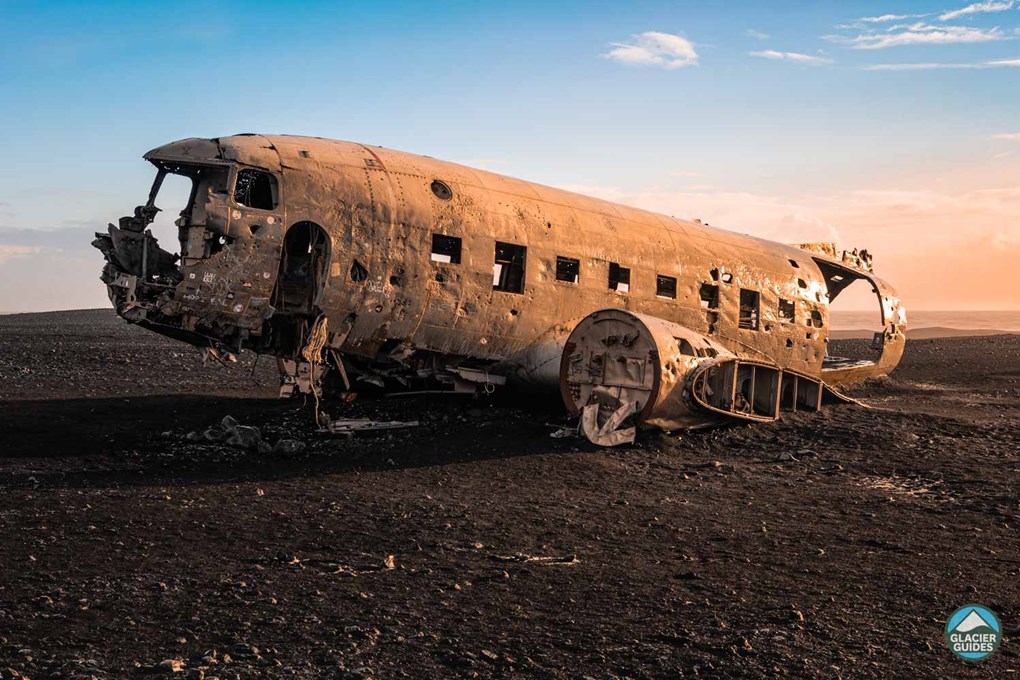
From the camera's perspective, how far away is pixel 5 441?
1330 cm

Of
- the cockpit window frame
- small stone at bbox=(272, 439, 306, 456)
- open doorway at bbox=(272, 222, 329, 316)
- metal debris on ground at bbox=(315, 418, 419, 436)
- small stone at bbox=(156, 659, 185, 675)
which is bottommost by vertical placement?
small stone at bbox=(156, 659, 185, 675)

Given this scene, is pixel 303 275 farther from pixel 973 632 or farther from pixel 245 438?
pixel 973 632

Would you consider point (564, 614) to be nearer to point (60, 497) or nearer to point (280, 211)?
point (60, 497)

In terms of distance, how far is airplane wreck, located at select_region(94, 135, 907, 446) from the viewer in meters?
12.4

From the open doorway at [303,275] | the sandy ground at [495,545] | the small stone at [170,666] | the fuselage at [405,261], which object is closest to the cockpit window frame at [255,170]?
the fuselage at [405,261]

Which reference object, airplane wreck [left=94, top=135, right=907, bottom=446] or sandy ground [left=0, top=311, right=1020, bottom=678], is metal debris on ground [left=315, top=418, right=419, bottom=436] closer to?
sandy ground [left=0, top=311, right=1020, bottom=678]

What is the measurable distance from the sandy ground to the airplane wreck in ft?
2.89

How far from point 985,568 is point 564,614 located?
13.4 ft

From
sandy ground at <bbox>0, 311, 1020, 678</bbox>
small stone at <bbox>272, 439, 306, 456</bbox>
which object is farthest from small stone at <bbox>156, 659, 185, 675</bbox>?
small stone at <bbox>272, 439, 306, 456</bbox>

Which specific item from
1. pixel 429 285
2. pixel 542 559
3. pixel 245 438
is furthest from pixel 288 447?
pixel 542 559

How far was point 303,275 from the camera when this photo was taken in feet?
44.1

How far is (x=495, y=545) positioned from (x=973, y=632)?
4.06 metres

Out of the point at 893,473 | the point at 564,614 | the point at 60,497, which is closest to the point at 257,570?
the point at 564,614

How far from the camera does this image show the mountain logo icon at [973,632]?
6.54 metres
